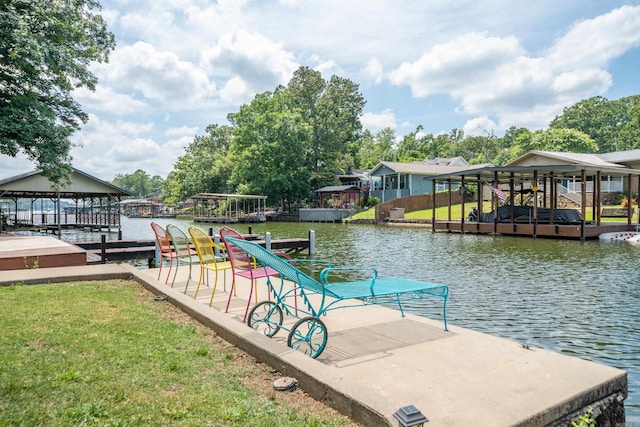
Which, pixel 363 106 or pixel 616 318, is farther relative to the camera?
pixel 363 106

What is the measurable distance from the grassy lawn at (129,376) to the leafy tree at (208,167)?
5420 cm

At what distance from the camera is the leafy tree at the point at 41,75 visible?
42.3 ft

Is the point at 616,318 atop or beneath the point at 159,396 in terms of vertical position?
beneath

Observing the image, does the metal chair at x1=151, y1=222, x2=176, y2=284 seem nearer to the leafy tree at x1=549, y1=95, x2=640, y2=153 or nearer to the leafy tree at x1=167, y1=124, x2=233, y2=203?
the leafy tree at x1=167, y1=124, x2=233, y2=203

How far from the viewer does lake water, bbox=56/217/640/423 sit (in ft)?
20.9

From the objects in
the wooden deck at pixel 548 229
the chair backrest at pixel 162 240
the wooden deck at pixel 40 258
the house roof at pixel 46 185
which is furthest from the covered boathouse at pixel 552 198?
the house roof at pixel 46 185

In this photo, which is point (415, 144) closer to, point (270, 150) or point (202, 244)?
point (270, 150)

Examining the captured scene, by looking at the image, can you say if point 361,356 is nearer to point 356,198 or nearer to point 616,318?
point 616,318

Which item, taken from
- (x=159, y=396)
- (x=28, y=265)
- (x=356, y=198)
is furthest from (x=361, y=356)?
(x=356, y=198)

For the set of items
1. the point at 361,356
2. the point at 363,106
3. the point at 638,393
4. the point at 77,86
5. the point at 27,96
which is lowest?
the point at 638,393

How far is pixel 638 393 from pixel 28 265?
10474mm

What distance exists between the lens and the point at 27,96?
1471 cm

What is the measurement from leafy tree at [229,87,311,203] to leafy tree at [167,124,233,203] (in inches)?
274

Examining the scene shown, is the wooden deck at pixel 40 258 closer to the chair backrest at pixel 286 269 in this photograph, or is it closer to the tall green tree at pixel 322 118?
the chair backrest at pixel 286 269
